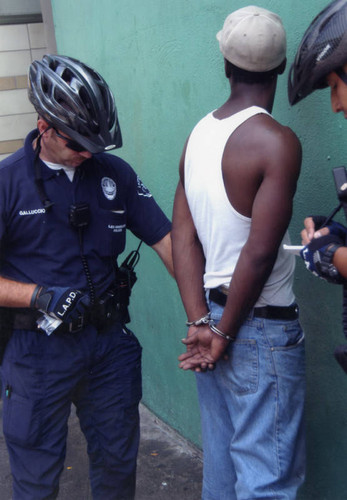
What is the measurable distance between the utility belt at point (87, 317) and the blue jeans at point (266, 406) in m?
0.66

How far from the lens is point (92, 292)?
9.53ft

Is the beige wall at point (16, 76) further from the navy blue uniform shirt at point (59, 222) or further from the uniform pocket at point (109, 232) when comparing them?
the uniform pocket at point (109, 232)

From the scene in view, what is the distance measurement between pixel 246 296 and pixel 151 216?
38.1 inches

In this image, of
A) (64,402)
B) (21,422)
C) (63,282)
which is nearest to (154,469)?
(64,402)

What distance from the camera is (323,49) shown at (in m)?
2.06

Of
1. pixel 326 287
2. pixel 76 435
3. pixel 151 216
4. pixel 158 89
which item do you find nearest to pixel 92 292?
pixel 151 216

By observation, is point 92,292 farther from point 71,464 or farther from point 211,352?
point 71,464

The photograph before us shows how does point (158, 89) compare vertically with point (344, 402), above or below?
above

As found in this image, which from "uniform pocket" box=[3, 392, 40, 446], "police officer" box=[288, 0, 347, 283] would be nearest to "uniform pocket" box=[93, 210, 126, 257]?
"uniform pocket" box=[3, 392, 40, 446]

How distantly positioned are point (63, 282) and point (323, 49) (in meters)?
1.43

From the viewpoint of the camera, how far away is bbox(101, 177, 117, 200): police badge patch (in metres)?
2.97

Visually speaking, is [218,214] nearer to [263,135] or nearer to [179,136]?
[263,135]

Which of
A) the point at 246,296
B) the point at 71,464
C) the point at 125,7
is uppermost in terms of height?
the point at 125,7

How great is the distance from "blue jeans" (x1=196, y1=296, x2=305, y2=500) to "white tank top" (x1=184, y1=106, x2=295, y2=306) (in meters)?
0.12
